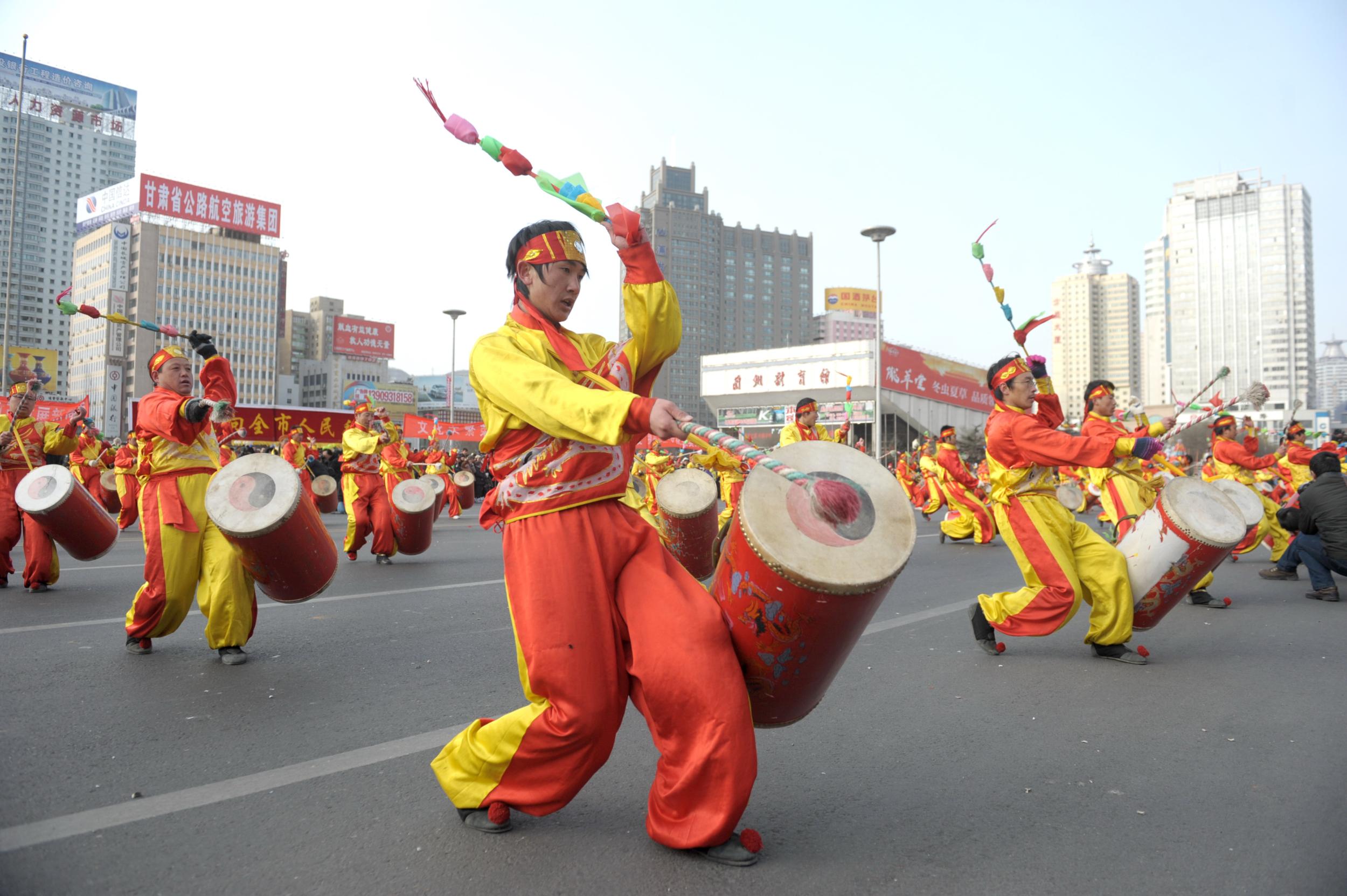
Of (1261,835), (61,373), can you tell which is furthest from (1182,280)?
(61,373)

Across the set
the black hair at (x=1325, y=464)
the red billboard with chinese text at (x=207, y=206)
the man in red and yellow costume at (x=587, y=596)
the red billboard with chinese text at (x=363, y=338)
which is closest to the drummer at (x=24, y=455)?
the man in red and yellow costume at (x=587, y=596)

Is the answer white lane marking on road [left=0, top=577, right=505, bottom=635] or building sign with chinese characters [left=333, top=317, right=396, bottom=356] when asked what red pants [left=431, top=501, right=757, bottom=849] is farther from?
building sign with chinese characters [left=333, top=317, right=396, bottom=356]

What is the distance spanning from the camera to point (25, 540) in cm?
753

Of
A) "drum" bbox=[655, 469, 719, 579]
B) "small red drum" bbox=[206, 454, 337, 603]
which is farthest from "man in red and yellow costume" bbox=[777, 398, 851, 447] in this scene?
"small red drum" bbox=[206, 454, 337, 603]

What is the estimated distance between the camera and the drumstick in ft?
7.44

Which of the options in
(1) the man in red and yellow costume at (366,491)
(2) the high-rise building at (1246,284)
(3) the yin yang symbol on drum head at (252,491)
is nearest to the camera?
(3) the yin yang symbol on drum head at (252,491)

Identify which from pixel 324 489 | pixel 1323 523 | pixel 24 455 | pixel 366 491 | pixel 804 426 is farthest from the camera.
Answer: pixel 324 489

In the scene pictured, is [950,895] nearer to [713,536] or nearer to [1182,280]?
[713,536]

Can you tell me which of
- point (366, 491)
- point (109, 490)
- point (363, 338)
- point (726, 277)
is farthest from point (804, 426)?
point (726, 277)

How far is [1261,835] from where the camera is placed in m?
2.82

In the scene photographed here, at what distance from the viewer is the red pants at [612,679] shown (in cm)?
230

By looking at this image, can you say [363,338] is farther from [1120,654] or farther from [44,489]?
[1120,654]

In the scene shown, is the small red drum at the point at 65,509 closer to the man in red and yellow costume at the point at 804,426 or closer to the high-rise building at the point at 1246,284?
the man in red and yellow costume at the point at 804,426

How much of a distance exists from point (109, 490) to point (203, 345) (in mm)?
10834
